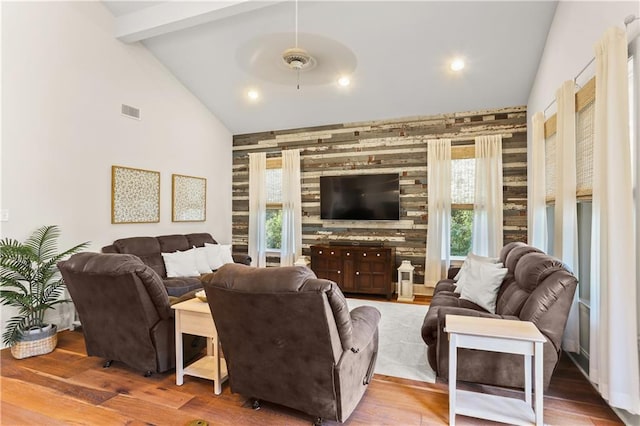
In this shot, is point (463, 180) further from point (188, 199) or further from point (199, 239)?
point (188, 199)

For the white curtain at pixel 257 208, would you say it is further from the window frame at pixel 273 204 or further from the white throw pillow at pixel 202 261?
the white throw pillow at pixel 202 261

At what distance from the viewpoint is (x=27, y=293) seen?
3363mm

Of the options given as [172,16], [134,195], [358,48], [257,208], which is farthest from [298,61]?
[257,208]

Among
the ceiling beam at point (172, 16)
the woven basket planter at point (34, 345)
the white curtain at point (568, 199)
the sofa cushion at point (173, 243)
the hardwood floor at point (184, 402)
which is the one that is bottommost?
the hardwood floor at point (184, 402)

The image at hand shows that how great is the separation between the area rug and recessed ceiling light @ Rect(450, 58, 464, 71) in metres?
3.37

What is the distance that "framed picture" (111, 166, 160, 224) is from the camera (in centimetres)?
466

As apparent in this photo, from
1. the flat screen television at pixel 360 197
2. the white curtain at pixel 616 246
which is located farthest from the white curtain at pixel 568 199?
the flat screen television at pixel 360 197

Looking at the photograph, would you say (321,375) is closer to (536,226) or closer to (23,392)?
(23,392)

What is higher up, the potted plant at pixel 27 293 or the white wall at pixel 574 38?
the white wall at pixel 574 38

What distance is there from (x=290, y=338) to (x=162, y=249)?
149 inches

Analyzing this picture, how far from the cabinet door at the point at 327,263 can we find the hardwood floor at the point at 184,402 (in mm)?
2907

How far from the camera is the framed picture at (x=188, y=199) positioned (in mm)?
5652

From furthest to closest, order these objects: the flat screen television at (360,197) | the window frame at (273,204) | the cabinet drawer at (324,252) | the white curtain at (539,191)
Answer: the window frame at (273,204), the flat screen television at (360,197), the cabinet drawer at (324,252), the white curtain at (539,191)

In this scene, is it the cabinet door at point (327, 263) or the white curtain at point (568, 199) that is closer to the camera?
the white curtain at point (568, 199)
